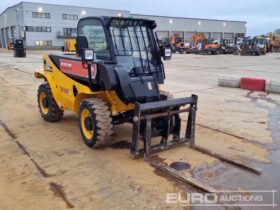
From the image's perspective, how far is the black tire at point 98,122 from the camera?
16.2 ft

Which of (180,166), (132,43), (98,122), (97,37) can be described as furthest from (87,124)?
(180,166)

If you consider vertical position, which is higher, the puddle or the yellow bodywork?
the yellow bodywork

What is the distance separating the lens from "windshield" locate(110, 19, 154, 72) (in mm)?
5320

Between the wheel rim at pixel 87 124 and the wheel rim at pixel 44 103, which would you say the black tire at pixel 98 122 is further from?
the wheel rim at pixel 44 103

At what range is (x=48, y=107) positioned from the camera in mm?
6922

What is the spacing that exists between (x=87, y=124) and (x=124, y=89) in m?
1.02

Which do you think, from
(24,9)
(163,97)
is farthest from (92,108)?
(24,9)

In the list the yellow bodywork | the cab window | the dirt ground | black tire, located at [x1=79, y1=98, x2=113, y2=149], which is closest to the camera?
the dirt ground

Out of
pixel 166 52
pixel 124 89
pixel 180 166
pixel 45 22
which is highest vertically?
pixel 45 22

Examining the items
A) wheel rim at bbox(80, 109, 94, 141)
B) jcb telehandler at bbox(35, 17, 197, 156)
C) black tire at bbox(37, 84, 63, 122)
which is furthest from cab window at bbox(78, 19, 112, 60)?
black tire at bbox(37, 84, 63, 122)

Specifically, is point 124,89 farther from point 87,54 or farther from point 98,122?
point 87,54

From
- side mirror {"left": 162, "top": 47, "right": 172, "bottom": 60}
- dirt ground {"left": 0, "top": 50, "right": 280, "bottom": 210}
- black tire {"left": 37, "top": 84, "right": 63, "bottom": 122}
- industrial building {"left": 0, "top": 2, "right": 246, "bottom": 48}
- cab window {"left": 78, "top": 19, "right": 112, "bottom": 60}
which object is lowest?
dirt ground {"left": 0, "top": 50, "right": 280, "bottom": 210}

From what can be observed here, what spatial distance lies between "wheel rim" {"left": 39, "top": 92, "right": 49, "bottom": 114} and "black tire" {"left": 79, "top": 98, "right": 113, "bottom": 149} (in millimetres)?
1984

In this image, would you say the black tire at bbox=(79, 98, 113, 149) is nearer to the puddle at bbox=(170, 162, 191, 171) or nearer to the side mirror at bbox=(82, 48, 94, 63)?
the side mirror at bbox=(82, 48, 94, 63)
